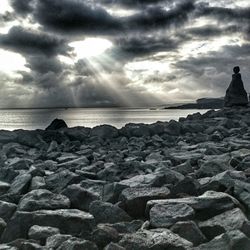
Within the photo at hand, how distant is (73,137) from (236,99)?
60.4ft

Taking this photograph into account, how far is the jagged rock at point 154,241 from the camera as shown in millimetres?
4043

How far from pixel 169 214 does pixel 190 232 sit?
18.7 inches

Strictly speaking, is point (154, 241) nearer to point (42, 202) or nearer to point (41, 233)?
point (41, 233)

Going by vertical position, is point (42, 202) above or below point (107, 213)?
above

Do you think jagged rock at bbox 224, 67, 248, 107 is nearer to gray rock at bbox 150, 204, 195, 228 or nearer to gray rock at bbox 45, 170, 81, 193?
gray rock at bbox 45, 170, 81, 193

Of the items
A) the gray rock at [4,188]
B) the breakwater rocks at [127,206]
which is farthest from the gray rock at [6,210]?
the gray rock at [4,188]

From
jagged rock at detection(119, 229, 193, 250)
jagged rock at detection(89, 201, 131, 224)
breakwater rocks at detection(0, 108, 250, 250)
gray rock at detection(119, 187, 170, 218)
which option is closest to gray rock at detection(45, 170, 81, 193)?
breakwater rocks at detection(0, 108, 250, 250)

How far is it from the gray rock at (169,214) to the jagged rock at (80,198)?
1095 mm

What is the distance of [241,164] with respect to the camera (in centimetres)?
800

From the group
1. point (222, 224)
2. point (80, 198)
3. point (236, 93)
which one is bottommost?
point (222, 224)

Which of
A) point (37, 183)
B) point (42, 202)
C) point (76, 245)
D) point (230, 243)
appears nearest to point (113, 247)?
point (76, 245)

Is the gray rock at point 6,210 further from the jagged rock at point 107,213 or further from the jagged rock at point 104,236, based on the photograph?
the jagged rock at point 104,236

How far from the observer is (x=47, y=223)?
495cm

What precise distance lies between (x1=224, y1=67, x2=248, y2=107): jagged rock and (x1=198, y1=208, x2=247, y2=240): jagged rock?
84.6 feet
